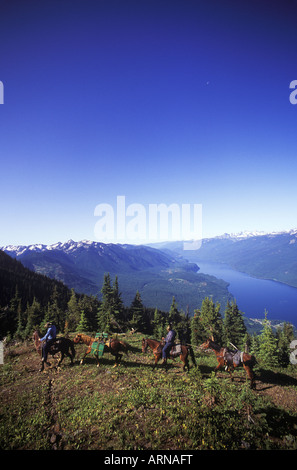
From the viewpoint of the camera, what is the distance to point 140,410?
340 inches

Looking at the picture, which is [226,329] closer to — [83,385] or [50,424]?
[83,385]

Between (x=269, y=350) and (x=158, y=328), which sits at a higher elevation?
(x=269, y=350)

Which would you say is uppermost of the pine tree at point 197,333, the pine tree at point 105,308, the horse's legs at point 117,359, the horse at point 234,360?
the horse at point 234,360

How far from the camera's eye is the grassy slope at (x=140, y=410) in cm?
694

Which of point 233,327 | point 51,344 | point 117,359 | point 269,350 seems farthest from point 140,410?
point 233,327

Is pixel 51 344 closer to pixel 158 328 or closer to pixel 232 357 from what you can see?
pixel 232 357

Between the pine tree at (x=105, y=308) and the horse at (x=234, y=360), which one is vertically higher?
the horse at (x=234, y=360)

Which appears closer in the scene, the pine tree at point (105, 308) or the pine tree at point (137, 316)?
the pine tree at point (105, 308)

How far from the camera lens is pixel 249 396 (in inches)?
357

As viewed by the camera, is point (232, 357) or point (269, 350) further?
point (269, 350)

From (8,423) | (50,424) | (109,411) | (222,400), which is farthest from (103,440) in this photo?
(222,400)

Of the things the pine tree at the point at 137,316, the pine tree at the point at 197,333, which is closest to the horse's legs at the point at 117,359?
the pine tree at the point at 137,316

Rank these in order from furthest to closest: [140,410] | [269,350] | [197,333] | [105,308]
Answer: [105,308] < [197,333] < [269,350] < [140,410]

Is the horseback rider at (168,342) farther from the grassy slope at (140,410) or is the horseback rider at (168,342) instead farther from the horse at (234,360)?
the horse at (234,360)
